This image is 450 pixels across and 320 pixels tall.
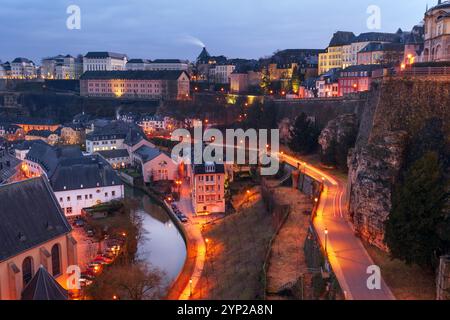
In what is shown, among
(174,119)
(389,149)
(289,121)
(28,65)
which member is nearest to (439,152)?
(389,149)

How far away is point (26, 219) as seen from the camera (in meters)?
20.8

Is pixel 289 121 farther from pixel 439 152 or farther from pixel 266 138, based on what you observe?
pixel 439 152

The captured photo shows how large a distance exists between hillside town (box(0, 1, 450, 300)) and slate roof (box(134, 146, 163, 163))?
0.66 feet

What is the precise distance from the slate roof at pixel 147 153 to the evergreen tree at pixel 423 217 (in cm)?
3044

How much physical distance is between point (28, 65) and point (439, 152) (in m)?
118

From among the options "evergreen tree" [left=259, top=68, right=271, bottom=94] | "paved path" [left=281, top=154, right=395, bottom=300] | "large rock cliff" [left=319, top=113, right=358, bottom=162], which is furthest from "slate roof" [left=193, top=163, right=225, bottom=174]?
"evergreen tree" [left=259, top=68, right=271, bottom=94]

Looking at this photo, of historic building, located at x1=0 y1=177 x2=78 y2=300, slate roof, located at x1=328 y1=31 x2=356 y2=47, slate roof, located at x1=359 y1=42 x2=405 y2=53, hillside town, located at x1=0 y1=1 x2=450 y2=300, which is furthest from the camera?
slate roof, located at x1=328 y1=31 x2=356 y2=47

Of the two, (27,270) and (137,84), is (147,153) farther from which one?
(137,84)

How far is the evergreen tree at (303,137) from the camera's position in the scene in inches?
1598

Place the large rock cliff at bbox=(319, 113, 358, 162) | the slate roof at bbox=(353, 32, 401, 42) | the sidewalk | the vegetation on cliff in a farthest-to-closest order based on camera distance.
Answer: the slate roof at bbox=(353, 32, 401, 42) → the large rock cliff at bbox=(319, 113, 358, 162) → the sidewalk → the vegetation on cliff

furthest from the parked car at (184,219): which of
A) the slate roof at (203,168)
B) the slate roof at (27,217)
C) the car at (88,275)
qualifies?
the slate roof at (27,217)

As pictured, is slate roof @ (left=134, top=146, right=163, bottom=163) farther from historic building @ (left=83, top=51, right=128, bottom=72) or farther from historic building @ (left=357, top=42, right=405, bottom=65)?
historic building @ (left=83, top=51, right=128, bottom=72)

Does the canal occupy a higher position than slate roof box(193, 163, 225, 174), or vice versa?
slate roof box(193, 163, 225, 174)

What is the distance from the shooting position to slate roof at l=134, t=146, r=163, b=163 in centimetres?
4431
